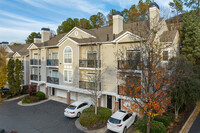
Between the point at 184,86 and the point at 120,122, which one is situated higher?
the point at 184,86

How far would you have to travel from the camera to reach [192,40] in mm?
Result: 19562

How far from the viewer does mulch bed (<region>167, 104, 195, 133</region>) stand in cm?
1266

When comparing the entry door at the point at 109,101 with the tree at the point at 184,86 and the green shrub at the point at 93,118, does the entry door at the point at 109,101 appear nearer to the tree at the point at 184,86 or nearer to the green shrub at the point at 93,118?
the green shrub at the point at 93,118

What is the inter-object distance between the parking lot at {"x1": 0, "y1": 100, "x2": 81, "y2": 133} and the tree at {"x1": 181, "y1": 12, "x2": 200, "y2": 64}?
18.1m

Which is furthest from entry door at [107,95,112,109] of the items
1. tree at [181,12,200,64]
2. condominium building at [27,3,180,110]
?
tree at [181,12,200,64]

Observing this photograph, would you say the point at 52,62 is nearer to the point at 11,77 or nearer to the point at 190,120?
the point at 11,77

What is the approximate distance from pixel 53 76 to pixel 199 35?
23550mm

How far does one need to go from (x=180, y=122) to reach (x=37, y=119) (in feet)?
51.4

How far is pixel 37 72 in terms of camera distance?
88.8ft

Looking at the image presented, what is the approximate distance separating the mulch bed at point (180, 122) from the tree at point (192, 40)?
276 inches

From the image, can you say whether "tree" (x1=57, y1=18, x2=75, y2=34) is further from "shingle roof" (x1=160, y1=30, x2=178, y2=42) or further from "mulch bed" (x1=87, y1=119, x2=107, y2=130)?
"mulch bed" (x1=87, y1=119, x2=107, y2=130)

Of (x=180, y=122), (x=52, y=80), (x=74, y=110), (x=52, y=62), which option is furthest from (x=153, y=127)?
(x=52, y=62)

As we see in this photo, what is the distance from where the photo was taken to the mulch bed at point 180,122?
12664 mm

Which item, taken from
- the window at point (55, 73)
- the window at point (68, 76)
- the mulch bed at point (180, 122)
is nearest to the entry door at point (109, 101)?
the window at point (68, 76)
